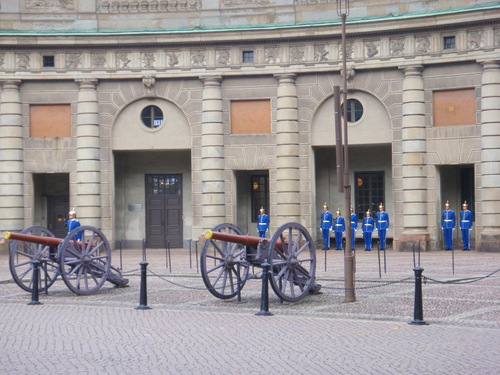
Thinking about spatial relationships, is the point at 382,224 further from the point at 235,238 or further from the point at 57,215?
the point at 235,238

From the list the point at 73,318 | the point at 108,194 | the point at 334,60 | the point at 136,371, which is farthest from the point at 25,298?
the point at 334,60

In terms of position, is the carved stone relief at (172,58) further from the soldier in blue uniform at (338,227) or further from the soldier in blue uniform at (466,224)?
the soldier in blue uniform at (466,224)

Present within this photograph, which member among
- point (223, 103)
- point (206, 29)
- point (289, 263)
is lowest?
point (289, 263)

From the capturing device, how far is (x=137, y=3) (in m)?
35.1

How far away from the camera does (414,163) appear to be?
32.7 metres

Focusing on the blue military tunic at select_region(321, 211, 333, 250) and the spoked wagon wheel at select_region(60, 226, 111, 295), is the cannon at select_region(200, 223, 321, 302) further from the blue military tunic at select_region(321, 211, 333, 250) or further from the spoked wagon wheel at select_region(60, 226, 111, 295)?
the blue military tunic at select_region(321, 211, 333, 250)

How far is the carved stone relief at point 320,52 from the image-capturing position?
33875mm

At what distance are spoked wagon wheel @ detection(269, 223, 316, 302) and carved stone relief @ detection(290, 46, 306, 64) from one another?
16.9m

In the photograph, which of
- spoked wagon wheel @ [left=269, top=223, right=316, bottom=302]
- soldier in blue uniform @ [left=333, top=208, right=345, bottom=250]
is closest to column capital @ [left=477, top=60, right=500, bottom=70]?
soldier in blue uniform @ [left=333, top=208, right=345, bottom=250]

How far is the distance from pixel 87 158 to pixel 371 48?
1151cm

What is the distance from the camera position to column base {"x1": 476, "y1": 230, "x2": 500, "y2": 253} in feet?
103

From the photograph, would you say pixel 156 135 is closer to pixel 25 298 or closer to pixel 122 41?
pixel 122 41

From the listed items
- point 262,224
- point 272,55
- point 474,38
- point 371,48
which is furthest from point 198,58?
point 474,38

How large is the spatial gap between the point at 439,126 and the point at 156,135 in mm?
10742
